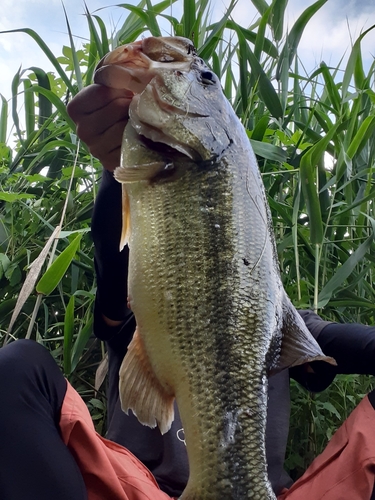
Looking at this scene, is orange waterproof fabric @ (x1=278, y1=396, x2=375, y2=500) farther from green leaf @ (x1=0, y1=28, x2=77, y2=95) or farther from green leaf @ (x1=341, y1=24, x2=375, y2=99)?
green leaf @ (x1=0, y1=28, x2=77, y2=95)

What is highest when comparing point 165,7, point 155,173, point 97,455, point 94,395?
point 165,7

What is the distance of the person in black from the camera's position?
0.84m

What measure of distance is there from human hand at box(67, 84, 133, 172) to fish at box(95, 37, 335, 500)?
5 cm

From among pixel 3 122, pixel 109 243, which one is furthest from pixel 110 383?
pixel 3 122

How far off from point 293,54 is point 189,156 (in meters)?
1.06

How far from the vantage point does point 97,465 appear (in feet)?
2.95

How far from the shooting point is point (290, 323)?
805 mm

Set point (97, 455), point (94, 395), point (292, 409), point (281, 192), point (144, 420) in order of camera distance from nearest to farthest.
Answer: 1. point (144, 420)
2. point (97, 455)
3. point (292, 409)
4. point (94, 395)
5. point (281, 192)

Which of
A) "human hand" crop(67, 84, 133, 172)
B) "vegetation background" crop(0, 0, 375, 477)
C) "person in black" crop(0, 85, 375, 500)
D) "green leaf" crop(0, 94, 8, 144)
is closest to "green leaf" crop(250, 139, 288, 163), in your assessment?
"vegetation background" crop(0, 0, 375, 477)

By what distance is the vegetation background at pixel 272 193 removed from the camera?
4.85ft

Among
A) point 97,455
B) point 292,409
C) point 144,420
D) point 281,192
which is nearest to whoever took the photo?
point 144,420

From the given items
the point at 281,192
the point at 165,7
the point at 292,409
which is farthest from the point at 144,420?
the point at 165,7

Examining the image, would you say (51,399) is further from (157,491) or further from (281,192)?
(281,192)

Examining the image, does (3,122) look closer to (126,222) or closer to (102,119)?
(102,119)
